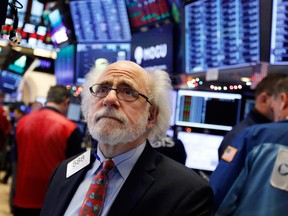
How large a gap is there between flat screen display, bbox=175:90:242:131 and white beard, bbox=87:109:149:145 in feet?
6.19

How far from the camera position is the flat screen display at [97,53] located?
412 cm

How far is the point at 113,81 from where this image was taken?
1.77 metres

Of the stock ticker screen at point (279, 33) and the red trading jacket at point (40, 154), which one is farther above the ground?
the stock ticker screen at point (279, 33)

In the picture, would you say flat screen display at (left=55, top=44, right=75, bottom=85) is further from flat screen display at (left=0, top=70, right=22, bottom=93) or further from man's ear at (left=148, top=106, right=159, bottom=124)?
man's ear at (left=148, top=106, right=159, bottom=124)

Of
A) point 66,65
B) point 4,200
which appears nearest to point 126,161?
point 66,65

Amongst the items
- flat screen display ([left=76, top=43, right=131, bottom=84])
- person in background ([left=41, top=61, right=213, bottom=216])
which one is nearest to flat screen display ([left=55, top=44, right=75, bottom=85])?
flat screen display ([left=76, top=43, right=131, bottom=84])

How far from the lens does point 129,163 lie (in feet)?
5.61

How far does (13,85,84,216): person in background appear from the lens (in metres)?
3.56

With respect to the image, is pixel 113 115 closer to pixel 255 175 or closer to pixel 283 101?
pixel 255 175

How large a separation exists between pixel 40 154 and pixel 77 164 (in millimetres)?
1774

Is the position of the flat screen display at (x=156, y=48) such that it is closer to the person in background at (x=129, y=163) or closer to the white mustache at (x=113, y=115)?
the person in background at (x=129, y=163)

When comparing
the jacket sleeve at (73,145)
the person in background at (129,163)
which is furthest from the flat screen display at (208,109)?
the person in background at (129,163)

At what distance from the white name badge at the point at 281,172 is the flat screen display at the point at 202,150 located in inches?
68.8

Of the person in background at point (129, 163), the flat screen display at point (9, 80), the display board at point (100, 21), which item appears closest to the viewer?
the person in background at point (129, 163)
